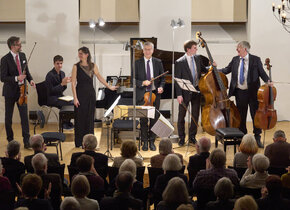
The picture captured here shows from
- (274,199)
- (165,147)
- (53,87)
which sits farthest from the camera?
(53,87)

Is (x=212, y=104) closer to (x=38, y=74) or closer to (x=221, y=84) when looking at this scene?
(x=221, y=84)

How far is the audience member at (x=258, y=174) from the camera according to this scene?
4984 millimetres

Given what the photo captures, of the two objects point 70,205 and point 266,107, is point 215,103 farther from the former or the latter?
point 70,205

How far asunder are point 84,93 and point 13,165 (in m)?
2.70

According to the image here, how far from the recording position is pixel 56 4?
10.9 metres

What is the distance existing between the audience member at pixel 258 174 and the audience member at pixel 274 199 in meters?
0.62

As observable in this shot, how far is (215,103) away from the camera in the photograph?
773 centimetres

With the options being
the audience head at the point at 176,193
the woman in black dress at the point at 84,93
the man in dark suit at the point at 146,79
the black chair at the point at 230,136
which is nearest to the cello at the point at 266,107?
the black chair at the point at 230,136

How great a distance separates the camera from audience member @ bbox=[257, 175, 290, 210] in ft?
14.2

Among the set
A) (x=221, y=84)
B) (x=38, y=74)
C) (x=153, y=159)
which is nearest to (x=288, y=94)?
(x=221, y=84)

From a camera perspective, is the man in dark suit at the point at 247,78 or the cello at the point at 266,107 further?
the man in dark suit at the point at 247,78

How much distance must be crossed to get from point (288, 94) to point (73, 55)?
15.4 ft

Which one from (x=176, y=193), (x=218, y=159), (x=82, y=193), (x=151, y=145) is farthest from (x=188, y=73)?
(x=82, y=193)

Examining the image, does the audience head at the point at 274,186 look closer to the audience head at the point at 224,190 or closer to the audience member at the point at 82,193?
the audience head at the point at 224,190
